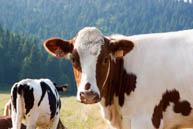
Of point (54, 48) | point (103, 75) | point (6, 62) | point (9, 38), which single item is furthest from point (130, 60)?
point (9, 38)

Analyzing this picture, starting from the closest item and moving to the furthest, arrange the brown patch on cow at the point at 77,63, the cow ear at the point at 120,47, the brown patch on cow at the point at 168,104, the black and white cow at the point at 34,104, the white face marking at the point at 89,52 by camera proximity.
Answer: the white face marking at the point at 89,52 < the brown patch on cow at the point at 77,63 < the brown patch on cow at the point at 168,104 < the cow ear at the point at 120,47 < the black and white cow at the point at 34,104

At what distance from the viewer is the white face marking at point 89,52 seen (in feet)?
15.4

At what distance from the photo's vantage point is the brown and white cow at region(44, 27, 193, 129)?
489cm

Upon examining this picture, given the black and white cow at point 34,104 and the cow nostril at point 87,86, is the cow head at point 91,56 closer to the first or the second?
the cow nostril at point 87,86

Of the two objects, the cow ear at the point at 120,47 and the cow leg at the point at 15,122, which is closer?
the cow ear at the point at 120,47

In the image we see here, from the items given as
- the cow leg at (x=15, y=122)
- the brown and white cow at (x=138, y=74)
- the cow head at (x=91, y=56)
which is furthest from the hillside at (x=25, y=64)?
the cow head at (x=91, y=56)

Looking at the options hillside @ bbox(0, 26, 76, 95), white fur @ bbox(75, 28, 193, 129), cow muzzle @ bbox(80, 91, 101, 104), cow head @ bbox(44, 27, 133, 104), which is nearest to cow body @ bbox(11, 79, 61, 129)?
cow head @ bbox(44, 27, 133, 104)

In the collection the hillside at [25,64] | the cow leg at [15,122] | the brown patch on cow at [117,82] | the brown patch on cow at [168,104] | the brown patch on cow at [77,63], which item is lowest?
the hillside at [25,64]

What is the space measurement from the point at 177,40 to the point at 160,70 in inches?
24.2

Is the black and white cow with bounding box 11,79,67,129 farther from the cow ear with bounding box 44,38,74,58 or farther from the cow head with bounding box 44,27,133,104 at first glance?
the cow head with bounding box 44,27,133,104

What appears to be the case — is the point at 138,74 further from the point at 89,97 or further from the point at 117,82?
the point at 89,97

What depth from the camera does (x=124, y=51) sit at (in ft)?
17.2

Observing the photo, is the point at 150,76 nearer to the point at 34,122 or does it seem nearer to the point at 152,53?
the point at 152,53

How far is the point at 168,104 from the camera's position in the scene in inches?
198
